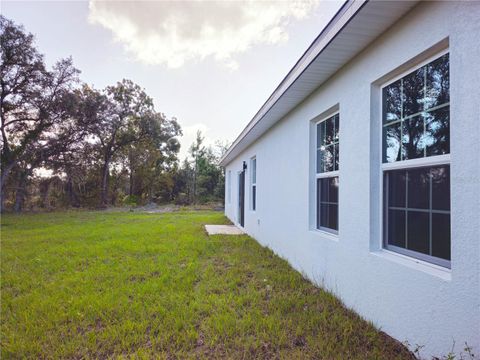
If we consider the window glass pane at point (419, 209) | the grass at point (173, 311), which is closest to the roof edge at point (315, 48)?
the window glass pane at point (419, 209)

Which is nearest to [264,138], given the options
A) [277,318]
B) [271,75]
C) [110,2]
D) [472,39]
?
[271,75]

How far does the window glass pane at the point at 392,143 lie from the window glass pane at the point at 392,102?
9 cm

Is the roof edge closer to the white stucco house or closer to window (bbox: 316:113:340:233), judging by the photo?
the white stucco house

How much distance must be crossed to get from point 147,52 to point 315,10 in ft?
19.9

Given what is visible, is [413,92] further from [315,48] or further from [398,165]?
[315,48]

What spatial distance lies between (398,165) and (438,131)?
18.3 inches

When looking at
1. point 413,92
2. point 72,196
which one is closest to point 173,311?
point 413,92

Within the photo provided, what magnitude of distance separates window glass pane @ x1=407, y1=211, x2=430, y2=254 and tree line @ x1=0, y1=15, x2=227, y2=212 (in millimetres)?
16972

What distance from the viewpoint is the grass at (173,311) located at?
93.4 inches

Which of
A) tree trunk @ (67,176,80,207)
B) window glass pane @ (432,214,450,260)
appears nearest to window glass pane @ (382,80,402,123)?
window glass pane @ (432,214,450,260)

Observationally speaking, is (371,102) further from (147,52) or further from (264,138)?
(147,52)

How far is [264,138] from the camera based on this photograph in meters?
7.15

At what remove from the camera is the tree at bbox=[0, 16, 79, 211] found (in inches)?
519

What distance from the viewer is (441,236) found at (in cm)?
209
